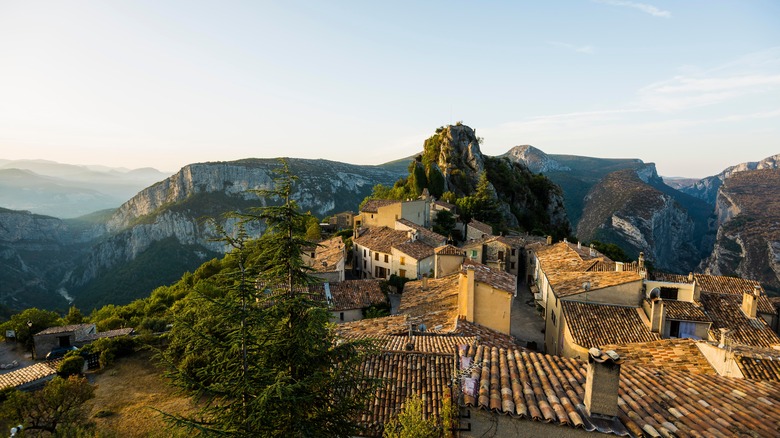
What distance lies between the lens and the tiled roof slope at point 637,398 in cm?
651

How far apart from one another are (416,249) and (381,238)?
6.31 m

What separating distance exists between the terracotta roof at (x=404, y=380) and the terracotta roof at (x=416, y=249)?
25.8m

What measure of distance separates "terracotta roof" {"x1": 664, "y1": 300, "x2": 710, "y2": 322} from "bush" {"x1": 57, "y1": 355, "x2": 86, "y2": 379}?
34.3m

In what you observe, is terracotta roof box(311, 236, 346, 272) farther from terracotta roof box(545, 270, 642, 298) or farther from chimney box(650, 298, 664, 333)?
chimney box(650, 298, 664, 333)

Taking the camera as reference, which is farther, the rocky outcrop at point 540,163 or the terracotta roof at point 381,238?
the rocky outcrop at point 540,163

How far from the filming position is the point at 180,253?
10912 centimetres

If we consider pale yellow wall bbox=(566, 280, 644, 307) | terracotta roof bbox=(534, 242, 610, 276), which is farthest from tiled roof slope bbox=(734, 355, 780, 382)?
terracotta roof bbox=(534, 242, 610, 276)

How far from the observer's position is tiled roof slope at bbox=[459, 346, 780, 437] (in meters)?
6.51

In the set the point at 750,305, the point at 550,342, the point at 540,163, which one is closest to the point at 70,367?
the point at 550,342

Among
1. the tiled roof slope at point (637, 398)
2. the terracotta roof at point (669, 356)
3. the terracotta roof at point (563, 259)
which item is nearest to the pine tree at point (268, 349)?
the tiled roof slope at point (637, 398)

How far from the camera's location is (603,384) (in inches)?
251

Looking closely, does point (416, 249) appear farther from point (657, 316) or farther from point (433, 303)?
point (657, 316)

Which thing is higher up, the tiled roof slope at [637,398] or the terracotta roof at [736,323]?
the tiled roof slope at [637,398]

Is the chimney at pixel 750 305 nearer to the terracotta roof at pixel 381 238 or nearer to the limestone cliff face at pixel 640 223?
the terracotta roof at pixel 381 238
